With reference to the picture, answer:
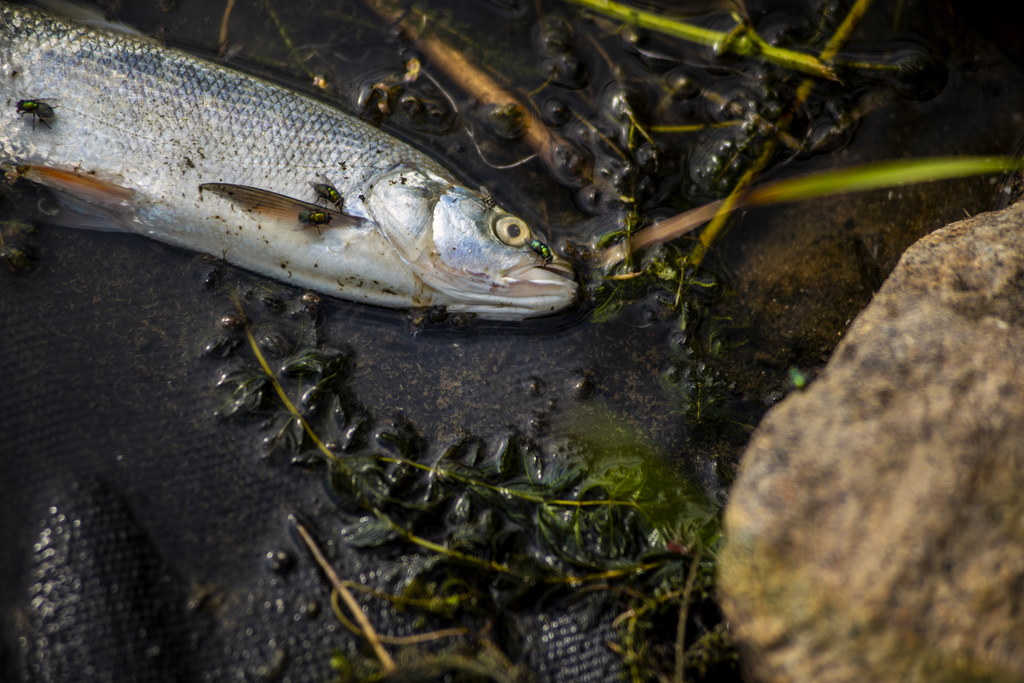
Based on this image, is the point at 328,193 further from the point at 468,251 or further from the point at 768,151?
the point at 768,151

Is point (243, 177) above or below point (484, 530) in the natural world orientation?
above

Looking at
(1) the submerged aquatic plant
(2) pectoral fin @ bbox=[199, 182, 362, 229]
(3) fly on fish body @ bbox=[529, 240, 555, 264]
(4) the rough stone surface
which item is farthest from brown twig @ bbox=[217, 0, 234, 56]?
(4) the rough stone surface

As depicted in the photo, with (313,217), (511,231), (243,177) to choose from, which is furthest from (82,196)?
(511,231)

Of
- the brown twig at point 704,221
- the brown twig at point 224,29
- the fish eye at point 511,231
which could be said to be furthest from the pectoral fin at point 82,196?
the brown twig at point 704,221

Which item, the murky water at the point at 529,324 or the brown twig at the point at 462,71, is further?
the brown twig at the point at 462,71

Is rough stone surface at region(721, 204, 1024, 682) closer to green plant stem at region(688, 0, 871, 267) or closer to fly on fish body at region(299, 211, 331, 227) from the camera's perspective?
green plant stem at region(688, 0, 871, 267)

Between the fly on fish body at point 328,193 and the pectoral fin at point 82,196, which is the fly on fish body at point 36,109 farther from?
the fly on fish body at point 328,193
